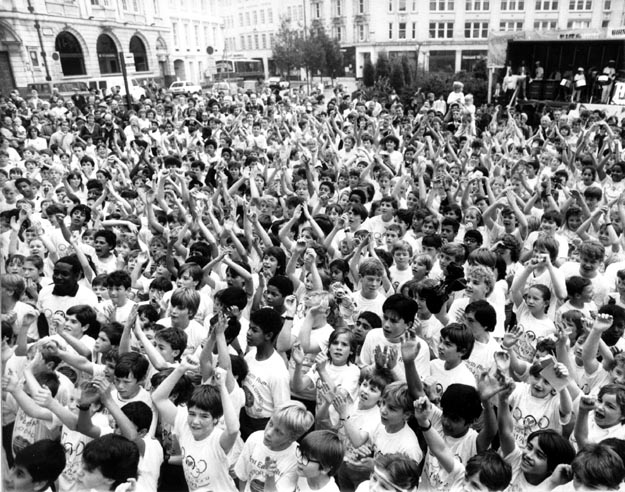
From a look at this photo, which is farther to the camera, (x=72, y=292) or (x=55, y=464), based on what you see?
(x=72, y=292)

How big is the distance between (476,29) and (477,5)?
2374mm

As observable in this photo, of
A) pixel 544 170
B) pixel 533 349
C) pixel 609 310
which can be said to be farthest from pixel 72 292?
pixel 544 170

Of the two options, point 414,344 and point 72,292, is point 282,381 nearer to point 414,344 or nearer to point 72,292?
point 414,344

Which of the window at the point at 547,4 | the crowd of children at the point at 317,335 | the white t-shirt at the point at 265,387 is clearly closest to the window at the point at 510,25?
the window at the point at 547,4

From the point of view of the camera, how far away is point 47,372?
3.51 meters

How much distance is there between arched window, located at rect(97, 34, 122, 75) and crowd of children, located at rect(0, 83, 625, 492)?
34.6 m

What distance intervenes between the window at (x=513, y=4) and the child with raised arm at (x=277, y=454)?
59317mm

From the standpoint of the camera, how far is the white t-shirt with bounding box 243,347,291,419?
3570mm

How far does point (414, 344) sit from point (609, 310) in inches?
79.0

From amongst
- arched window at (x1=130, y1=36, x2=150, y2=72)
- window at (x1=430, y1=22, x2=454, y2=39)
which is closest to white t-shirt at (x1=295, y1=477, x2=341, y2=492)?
arched window at (x1=130, y1=36, x2=150, y2=72)

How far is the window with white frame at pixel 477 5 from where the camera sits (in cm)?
5272

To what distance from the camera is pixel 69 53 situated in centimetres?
3591

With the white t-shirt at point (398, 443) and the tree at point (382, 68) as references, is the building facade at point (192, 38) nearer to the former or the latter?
the tree at point (382, 68)

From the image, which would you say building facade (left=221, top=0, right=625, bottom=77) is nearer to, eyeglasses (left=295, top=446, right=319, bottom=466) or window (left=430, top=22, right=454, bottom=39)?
window (left=430, top=22, right=454, bottom=39)
